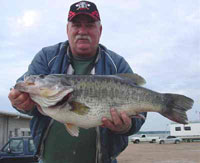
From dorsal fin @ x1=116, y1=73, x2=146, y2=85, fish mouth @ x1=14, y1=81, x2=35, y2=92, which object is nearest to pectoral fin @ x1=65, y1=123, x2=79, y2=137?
fish mouth @ x1=14, y1=81, x2=35, y2=92

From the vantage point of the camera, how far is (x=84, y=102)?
132 inches

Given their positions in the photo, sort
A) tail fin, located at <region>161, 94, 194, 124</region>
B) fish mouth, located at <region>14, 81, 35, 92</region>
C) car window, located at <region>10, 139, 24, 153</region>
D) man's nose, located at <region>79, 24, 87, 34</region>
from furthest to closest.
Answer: car window, located at <region>10, 139, 24, 153</region> < man's nose, located at <region>79, 24, 87, 34</region> < tail fin, located at <region>161, 94, 194, 124</region> < fish mouth, located at <region>14, 81, 35, 92</region>

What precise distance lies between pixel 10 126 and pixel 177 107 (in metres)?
21.8

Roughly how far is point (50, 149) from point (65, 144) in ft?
0.86

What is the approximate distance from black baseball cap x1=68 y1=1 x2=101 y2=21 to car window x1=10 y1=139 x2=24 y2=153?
34.8 ft

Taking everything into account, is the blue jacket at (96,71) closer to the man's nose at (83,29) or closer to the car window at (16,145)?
the man's nose at (83,29)

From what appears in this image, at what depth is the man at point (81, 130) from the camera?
3.73m

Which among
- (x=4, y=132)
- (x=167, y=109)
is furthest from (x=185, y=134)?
(x=167, y=109)

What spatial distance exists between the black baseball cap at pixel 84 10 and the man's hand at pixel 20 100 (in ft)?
5.18

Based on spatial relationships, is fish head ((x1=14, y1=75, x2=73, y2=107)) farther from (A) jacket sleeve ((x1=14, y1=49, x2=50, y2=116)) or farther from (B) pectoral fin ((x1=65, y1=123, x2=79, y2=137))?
(A) jacket sleeve ((x1=14, y1=49, x2=50, y2=116))

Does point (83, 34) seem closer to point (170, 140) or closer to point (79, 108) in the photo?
point (79, 108)

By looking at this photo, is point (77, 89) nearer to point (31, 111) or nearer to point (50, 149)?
point (31, 111)

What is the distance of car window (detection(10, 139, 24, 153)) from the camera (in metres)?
12.9

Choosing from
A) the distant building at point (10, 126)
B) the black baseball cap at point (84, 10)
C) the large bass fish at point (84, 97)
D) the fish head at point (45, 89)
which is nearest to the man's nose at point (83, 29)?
the black baseball cap at point (84, 10)
